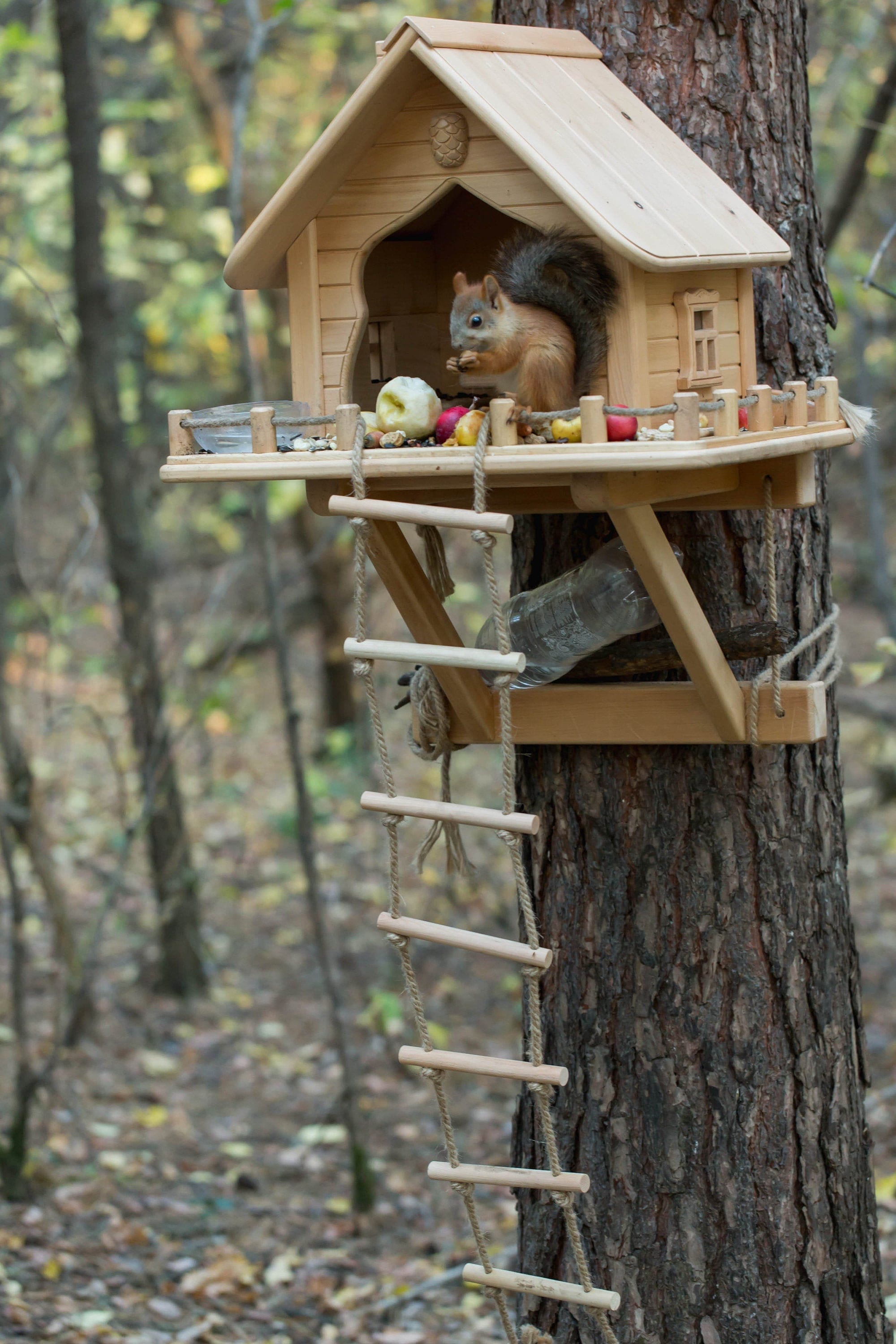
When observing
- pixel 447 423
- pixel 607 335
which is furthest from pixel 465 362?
pixel 607 335

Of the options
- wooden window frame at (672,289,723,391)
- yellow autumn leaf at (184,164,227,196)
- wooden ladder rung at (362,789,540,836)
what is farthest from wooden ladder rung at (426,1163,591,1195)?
yellow autumn leaf at (184,164,227,196)

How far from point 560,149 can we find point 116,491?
3435mm

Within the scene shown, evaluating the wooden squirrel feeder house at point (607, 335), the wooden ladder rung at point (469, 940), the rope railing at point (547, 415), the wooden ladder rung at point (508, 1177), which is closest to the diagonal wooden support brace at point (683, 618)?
the wooden squirrel feeder house at point (607, 335)

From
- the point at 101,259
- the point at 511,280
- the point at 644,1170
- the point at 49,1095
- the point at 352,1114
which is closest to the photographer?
the point at 511,280

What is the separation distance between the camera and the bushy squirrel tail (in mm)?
1852

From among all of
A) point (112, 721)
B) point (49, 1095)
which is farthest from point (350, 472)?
point (112, 721)

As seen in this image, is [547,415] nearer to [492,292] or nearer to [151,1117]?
[492,292]

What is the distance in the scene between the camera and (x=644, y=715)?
2.13 metres

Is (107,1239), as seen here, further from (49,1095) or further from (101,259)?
(101,259)

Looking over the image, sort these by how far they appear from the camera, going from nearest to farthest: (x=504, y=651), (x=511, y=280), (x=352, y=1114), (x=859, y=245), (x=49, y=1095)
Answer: (x=504, y=651) → (x=511, y=280) → (x=352, y=1114) → (x=49, y=1095) → (x=859, y=245)

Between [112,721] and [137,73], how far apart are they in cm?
404

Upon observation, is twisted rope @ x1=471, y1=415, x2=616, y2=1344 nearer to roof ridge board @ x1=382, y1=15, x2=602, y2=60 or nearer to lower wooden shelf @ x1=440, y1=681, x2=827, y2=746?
lower wooden shelf @ x1=440, y1=681, x2=827, y2=746

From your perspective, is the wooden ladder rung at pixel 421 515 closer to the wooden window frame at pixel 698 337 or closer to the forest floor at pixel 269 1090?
the wooden window frame at pixel 698 337

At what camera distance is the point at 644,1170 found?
7.33ft
